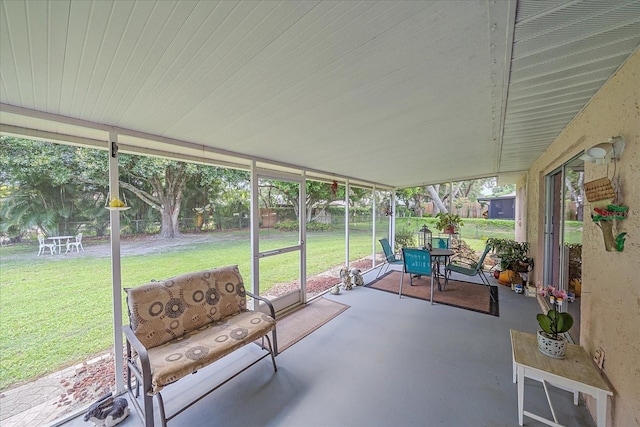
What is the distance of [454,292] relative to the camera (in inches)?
166

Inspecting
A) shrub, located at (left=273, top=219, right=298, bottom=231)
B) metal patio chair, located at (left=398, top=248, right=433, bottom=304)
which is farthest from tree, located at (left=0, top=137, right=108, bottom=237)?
metal patio chair, located at (left=398, top=248, right=433, bottom=304)

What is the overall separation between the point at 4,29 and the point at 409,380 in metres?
3.15

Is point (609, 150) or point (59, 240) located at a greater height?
point (609, 150)

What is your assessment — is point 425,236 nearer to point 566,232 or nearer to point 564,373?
point 566,232

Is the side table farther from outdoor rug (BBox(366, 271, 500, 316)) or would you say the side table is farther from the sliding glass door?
outdoor rug (BBox(366, 271, 500, 316))

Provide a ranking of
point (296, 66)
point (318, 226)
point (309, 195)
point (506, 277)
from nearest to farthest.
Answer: point (296, 66), point (309, 195), point (318, 226), point (506, 277)

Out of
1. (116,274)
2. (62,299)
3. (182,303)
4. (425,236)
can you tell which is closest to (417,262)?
(425,236)

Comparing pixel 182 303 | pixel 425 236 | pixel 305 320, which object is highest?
pixel 425 236

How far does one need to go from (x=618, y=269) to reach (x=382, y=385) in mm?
1799

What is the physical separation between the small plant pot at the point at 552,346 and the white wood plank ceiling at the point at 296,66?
1.75 m

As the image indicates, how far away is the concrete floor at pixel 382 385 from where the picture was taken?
5.57ft

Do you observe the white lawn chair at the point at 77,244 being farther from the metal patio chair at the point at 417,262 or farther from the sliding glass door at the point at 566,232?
the sliding glass door at the point at 566,232

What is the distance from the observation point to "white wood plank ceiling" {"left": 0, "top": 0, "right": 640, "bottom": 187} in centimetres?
84

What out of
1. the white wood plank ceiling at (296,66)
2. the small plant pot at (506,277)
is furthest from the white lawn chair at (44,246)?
the small plant pot at (506,277)
